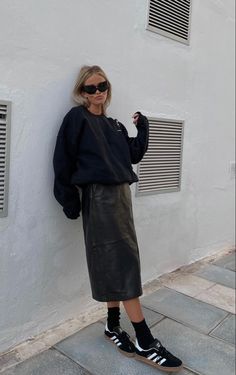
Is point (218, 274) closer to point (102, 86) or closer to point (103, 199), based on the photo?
point (103, 199)

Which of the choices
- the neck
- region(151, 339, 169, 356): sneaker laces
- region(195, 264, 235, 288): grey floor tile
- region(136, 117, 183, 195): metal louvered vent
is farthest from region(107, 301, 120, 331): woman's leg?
region(195, 264, 235, 288): grey floor tile

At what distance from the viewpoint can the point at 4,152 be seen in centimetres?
269

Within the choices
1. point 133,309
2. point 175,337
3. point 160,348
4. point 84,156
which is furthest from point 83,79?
point 175,337

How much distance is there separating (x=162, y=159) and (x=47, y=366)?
2.16 m

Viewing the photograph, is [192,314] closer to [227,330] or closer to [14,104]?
[227,330]

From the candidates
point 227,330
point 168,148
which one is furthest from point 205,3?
point 227,330

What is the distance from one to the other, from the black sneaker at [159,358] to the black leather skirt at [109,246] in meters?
0.37

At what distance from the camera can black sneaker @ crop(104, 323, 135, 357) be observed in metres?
2.94

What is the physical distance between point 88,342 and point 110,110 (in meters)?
1.75

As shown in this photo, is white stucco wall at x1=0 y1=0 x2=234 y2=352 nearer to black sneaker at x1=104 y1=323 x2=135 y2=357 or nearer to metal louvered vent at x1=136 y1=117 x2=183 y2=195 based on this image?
metal louvered vent at x1=136 y1=117 x2=183 y2=195

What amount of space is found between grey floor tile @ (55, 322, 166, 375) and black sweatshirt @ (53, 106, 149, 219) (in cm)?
90

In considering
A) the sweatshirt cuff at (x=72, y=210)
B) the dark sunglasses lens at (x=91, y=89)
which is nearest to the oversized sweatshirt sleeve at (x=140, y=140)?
the dark sunglasses lens at (x=91, y=89)

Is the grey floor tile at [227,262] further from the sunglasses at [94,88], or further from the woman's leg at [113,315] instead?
the sunglasses at [94,88]

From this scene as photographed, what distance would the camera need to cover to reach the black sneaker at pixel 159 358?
278 centimetres
